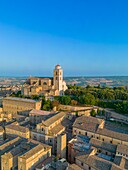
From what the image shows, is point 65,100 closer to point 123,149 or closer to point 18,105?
point 18,105

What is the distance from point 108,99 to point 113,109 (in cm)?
484

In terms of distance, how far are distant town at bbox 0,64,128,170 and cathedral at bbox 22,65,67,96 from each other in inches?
9.8

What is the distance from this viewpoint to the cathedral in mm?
46047

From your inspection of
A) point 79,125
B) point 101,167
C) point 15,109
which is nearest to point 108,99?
point 79,125

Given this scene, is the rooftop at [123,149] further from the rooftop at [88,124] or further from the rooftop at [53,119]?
the rooftop at [53,119]

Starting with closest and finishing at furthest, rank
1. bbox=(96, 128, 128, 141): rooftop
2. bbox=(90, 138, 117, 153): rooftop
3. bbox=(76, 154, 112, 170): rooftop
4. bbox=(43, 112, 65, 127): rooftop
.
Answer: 1. bbox=(76, 154, 112, 170): rooftop
2. bbox=(90, 138, 117, 153): rooftop
3. bbox=(96, 128, 128, 141): rooftop
4. bbox=(43, 112, 65, 127): rooftop

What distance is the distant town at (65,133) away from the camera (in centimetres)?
2033

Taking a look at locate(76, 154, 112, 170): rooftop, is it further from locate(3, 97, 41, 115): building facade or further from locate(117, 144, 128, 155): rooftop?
locate(3, 97, 41, 115): building facade

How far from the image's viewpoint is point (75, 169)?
723 inches

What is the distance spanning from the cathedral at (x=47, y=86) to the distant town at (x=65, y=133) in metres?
0.25

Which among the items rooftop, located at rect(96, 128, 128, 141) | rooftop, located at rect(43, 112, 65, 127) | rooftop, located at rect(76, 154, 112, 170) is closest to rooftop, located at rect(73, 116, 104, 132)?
rooftop, located at rect(96, 128, 128, 141)

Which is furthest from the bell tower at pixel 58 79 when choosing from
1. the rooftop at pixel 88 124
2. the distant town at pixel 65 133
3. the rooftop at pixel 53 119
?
the rooftop at pixel 88 124

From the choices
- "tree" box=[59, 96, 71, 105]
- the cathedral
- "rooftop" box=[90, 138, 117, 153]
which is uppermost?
the cathedral

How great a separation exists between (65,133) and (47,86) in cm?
2341
